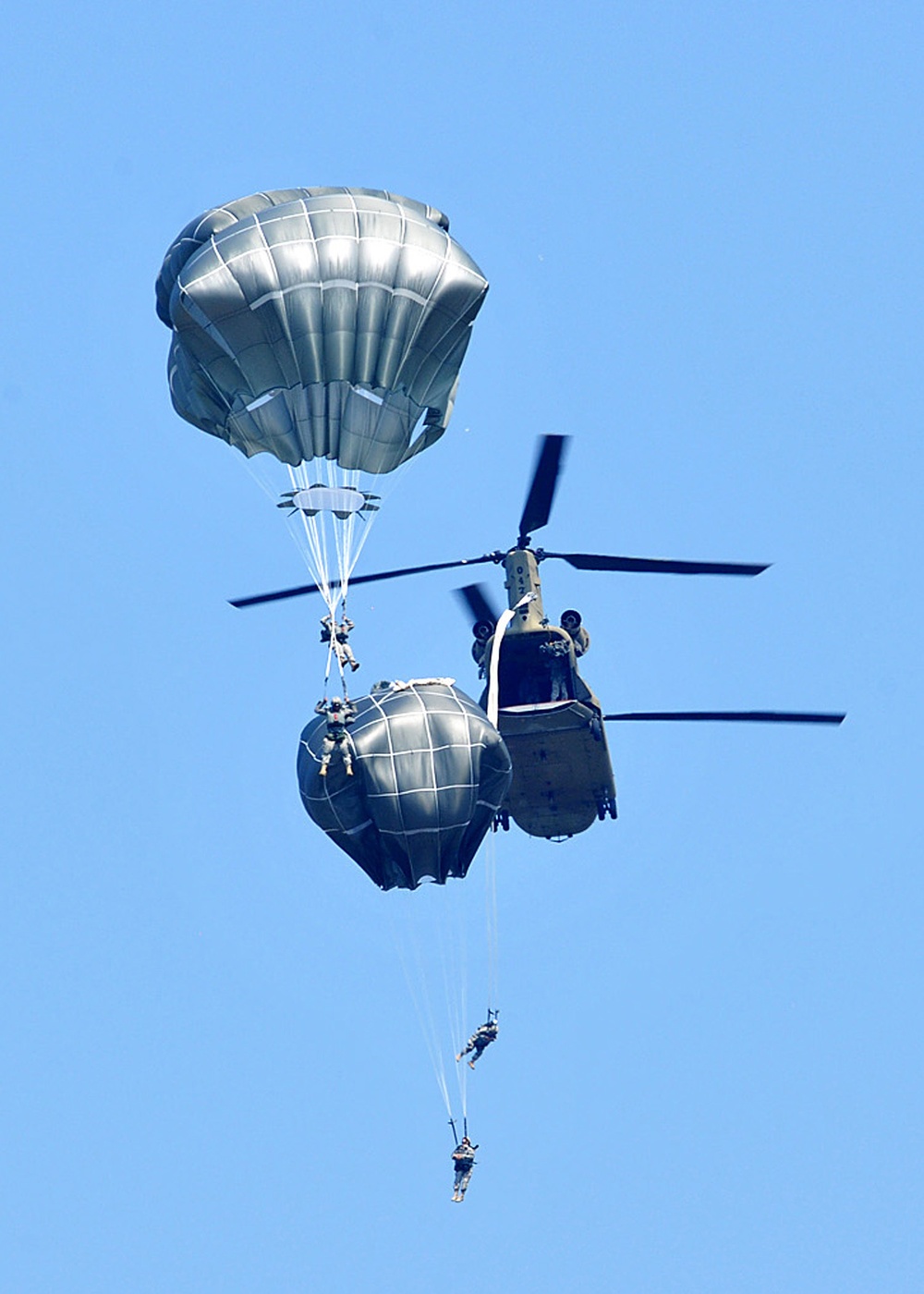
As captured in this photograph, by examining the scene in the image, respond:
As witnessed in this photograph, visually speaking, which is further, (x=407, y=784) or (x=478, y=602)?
(x=478, y=602)

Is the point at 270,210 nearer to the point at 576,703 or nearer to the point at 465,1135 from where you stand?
the point at 576,703

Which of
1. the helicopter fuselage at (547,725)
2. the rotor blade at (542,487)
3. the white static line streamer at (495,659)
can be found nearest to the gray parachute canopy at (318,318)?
the rotor blade at (542,487)

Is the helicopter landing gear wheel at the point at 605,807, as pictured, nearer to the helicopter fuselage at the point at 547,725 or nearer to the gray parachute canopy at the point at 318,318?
the helicopter fuselage at the point at 547,725

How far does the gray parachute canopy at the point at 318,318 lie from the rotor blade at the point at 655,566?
6969mm

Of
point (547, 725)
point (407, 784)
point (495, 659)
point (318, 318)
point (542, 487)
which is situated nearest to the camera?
point (318, 318)

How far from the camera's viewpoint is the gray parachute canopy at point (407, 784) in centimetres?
4559

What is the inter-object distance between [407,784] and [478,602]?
6818 mm

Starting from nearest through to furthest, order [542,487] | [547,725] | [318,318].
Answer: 1. [318,318]
2. [547,725]
3. [542,487]

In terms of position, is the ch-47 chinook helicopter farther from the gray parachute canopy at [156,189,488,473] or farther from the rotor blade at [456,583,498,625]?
the gray parachute canopy at [156,189,488,473]

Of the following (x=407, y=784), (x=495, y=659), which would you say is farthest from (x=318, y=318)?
(x=495, y=659)

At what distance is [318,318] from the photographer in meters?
45.2

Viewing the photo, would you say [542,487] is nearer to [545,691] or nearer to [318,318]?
[545,691]

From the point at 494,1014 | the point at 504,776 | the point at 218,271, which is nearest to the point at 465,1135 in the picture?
the point at 494,1014

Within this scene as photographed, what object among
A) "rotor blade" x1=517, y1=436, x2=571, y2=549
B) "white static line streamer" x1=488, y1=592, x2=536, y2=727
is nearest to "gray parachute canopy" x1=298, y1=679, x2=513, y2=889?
"white static line streamer" x1=488, y1=592, x2=536, y2=727
